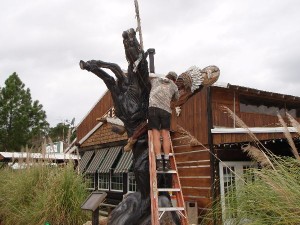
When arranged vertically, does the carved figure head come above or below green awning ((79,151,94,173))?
above

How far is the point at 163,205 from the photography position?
11.9ft

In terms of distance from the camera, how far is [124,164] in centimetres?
1205

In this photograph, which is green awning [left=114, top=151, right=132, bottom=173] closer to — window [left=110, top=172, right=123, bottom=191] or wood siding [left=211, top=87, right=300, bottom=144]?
window [left=110, top=172, right=123, bottom=191]

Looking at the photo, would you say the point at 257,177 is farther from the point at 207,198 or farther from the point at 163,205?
the point at 207,198

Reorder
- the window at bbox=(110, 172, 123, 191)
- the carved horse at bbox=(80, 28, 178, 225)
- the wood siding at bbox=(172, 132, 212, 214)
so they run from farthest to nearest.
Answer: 1. the window at bbox=(110, 172, 123, 191)
2. the wood siding at bbox=(172, 132, 212, 214)
3. the carved horse at bbox=(80, 28, 178, 225)

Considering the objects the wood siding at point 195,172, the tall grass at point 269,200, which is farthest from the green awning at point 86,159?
the tall grass at point 269,200

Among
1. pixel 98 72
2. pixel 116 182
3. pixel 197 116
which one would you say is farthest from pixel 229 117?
pixel 98 72

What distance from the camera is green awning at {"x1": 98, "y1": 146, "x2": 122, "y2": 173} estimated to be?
13.0m

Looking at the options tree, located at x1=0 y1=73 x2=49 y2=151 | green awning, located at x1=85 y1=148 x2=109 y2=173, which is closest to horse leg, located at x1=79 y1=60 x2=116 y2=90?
green awning, located at x1=85 y1=148 x2=109 y2=173

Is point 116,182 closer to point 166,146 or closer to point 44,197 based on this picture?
point 44,197

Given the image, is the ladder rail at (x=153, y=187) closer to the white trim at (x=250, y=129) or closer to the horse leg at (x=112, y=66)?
the horse leg at (x=112, y=66)

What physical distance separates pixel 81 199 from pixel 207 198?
352 centimetres

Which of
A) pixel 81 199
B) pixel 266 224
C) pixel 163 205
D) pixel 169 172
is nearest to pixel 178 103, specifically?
pixel 169 172

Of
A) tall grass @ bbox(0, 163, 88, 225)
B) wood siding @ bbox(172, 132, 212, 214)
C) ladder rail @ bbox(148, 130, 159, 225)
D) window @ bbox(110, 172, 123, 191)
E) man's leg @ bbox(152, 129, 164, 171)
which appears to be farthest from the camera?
window @ bbox(110, 172, 123, 191)
